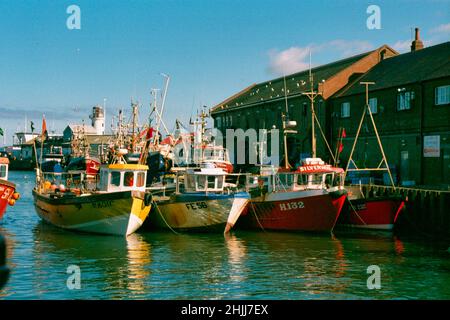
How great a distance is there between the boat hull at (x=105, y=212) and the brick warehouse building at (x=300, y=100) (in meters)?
26.5

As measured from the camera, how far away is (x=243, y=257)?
75.8ft

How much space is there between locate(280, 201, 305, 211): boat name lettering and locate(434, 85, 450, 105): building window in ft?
53.1

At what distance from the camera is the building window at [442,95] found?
4038 cm

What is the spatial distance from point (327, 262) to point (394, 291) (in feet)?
15.8

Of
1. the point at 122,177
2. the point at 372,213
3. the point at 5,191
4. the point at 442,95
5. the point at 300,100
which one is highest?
the point at 300,100

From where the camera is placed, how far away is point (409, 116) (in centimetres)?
4416

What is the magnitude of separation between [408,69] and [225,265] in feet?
105

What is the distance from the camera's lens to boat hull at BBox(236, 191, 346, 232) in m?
30.1

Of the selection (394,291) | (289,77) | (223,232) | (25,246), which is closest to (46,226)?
(25,246)

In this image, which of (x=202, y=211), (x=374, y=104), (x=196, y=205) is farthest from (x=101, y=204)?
(x=374, y=104)

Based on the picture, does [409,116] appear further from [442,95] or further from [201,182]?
[201,182]

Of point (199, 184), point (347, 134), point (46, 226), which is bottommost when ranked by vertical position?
point (46, 226)
